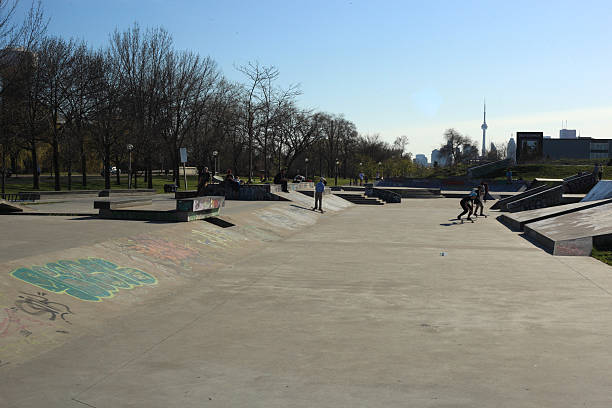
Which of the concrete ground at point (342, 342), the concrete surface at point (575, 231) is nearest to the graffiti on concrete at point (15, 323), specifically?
the concrete ground at point (342, 342)

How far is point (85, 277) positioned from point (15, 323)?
2272 mm

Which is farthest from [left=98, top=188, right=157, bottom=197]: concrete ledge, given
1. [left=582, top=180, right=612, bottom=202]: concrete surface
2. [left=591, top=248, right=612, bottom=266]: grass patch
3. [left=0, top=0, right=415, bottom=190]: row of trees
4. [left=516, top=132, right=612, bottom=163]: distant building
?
[left=516, top=132, right=612, bottom=163]: distant building

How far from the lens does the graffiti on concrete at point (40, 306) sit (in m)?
6.31

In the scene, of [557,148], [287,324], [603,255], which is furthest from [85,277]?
[557,148]

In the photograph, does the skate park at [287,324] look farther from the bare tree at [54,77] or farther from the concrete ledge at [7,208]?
the bare tree at [54,77]

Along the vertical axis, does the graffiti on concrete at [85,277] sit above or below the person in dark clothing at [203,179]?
below

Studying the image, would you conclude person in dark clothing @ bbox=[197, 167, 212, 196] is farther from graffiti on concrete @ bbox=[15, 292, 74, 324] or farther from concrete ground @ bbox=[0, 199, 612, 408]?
graffiti on concrete @ bbox=[15, 292, 74, 324]

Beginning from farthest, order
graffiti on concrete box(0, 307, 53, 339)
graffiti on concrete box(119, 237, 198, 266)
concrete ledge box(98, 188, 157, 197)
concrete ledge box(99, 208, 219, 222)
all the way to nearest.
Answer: concrete ledge box(98, 188, 157, 197) < concrete ledge box(99, 208, 219, 222) < graffiti on concrete box(119, 237, 198, 266) < graffiti on concrete box(0, 307, 53, 339)

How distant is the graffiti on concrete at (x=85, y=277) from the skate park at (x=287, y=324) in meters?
0.03

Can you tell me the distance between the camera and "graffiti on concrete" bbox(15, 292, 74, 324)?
631 centimetres

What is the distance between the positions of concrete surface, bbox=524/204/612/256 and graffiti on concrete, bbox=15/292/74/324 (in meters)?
11.4

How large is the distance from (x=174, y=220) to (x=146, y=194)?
20169mm

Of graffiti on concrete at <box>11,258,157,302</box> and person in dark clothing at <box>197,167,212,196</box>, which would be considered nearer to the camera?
graffiti on concrete at <box>11,258,157,302</box>

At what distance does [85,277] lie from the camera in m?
8.10
